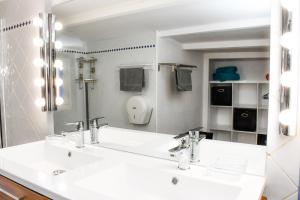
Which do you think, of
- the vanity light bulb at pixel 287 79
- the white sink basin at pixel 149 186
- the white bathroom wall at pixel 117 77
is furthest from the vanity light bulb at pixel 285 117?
the white bathroom wall at pixel 117 77

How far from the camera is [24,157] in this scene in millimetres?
1601

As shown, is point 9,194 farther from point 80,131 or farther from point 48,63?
point 48,63

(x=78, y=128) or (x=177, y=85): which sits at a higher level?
(x=177, y=85)

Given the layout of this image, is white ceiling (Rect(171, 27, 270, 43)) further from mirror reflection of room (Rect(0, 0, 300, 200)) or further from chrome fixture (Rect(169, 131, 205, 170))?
chrome fixture (Rect(169, 131, 205, 170))

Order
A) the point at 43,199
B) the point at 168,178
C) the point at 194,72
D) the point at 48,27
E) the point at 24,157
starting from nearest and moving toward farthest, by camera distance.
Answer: the point at 43,199, the point at 168,178, the point at 194,72, the point at 24,157, the point at 48,27

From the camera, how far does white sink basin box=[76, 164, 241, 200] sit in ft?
3.32

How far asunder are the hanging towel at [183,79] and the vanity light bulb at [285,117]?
438 millimetres

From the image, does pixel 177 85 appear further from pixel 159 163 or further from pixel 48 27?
pixel 48 27

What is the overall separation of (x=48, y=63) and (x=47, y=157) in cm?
69

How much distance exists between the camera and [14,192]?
115 centimetres

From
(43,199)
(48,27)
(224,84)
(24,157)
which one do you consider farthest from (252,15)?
(24,157)

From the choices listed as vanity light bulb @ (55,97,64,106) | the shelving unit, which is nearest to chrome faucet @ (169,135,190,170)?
the shelving unit

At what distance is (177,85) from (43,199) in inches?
32.1

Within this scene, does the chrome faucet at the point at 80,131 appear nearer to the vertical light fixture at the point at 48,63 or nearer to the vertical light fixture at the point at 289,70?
the vertical light fixture at the point at 48,63
